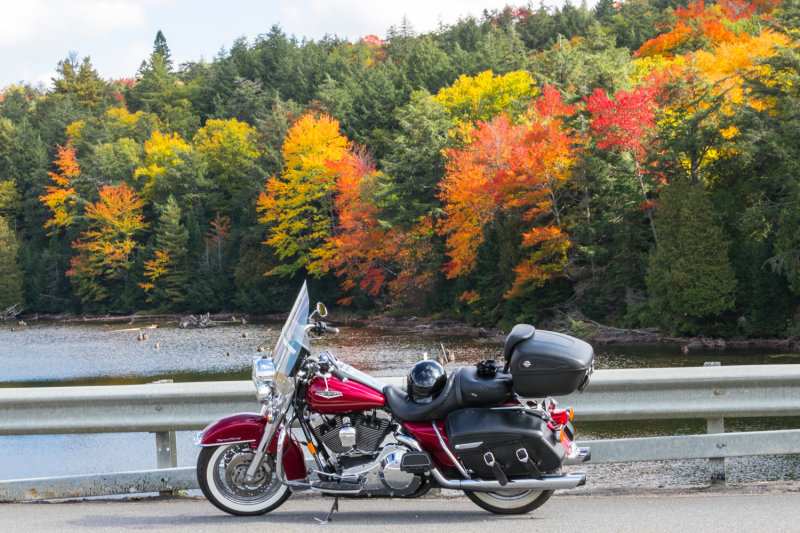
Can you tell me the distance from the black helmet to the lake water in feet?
9.07

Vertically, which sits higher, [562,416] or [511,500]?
[562,416]

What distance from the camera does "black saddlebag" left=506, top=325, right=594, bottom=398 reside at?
16.2 ft

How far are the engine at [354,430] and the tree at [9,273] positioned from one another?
220 ft

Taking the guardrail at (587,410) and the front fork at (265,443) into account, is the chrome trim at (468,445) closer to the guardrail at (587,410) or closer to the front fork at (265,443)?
the guardrail at (587,410)

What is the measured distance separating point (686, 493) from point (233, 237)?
56.9 m

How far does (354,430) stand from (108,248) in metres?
62.9

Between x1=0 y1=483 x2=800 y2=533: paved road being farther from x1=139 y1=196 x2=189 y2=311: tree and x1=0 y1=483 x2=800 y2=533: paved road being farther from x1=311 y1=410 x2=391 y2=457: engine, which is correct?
x1=139 y1=196 x2=189 y2=311: tree

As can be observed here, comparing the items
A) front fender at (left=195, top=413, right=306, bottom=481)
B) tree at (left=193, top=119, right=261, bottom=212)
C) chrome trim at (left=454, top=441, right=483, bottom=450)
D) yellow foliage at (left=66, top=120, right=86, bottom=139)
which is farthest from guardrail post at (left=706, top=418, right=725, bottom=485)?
yellow foliage at (left=66, top=120, right=86, bottom=139)

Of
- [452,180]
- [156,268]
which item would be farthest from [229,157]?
[452,180]

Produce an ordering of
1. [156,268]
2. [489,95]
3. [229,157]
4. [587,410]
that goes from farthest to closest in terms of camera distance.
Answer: [229,157] → [156,268] → [489,95] → [587,410]

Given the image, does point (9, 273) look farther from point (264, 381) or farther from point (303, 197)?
point (264, 381)

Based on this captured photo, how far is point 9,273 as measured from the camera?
67250mm

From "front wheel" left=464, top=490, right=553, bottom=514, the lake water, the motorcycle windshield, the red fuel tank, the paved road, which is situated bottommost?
the lake water

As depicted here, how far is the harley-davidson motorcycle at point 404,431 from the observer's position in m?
5.03
